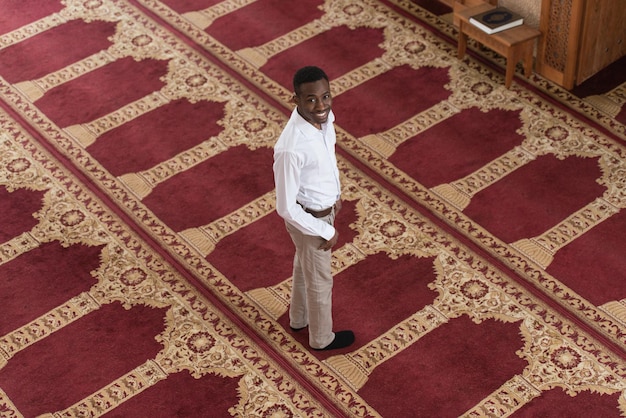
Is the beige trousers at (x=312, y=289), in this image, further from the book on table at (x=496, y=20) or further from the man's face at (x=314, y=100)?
the book on table at (x=496, y=20)

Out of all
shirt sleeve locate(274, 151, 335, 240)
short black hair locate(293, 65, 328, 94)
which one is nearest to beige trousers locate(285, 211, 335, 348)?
shirt sleeve locate(274, 151, 335, 240)

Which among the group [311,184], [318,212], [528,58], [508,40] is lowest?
[528,58]

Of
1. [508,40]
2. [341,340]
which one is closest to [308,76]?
[341,340]

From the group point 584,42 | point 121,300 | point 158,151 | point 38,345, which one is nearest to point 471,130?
point 584,42

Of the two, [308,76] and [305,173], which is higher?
[308,76]

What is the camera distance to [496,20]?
6.61m

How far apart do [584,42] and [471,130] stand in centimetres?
92

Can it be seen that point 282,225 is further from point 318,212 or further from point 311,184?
point 311,184

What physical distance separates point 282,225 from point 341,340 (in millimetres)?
943

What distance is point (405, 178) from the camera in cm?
600

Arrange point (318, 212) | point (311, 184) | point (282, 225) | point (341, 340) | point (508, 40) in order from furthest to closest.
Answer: point (508, 40) < point (282, 225) < point (341, 340) < point (318, 212) < point (311, 184)

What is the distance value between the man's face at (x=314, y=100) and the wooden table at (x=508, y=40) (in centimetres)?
271

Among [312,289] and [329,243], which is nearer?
[329,243]

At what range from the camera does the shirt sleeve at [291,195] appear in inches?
160
